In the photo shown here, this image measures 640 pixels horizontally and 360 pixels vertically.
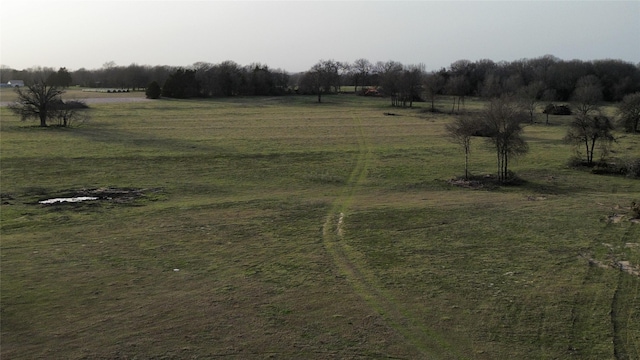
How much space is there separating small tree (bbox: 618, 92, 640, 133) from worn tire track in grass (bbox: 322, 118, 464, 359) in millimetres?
49324

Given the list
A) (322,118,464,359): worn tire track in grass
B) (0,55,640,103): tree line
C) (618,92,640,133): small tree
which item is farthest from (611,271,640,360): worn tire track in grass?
(0,55,640,103): tree line

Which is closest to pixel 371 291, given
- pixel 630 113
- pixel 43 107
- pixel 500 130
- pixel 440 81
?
pixel 500 130

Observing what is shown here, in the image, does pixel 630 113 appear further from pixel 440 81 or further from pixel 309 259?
pixel 309 259

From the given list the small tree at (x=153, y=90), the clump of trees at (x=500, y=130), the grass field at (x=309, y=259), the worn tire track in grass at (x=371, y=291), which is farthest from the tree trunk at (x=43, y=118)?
the clump of trees at (x=500, y=130)

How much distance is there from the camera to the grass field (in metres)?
14.9

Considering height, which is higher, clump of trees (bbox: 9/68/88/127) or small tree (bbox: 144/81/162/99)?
small tree (bbox: 144/81/162/99)

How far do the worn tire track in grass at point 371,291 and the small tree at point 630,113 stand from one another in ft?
162

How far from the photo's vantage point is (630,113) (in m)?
64.8

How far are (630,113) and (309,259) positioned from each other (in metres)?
59.4

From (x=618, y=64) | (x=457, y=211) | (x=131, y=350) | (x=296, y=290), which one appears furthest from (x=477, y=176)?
(x=618, y=64)

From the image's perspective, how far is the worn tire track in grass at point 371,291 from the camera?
1460 cm

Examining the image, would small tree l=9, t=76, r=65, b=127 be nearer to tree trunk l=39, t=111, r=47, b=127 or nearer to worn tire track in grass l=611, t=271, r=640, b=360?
tree trunk l=39, t=111, r=47, b=127

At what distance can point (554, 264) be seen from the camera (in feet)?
68.6

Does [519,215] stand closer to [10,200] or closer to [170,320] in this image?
[170,320]
